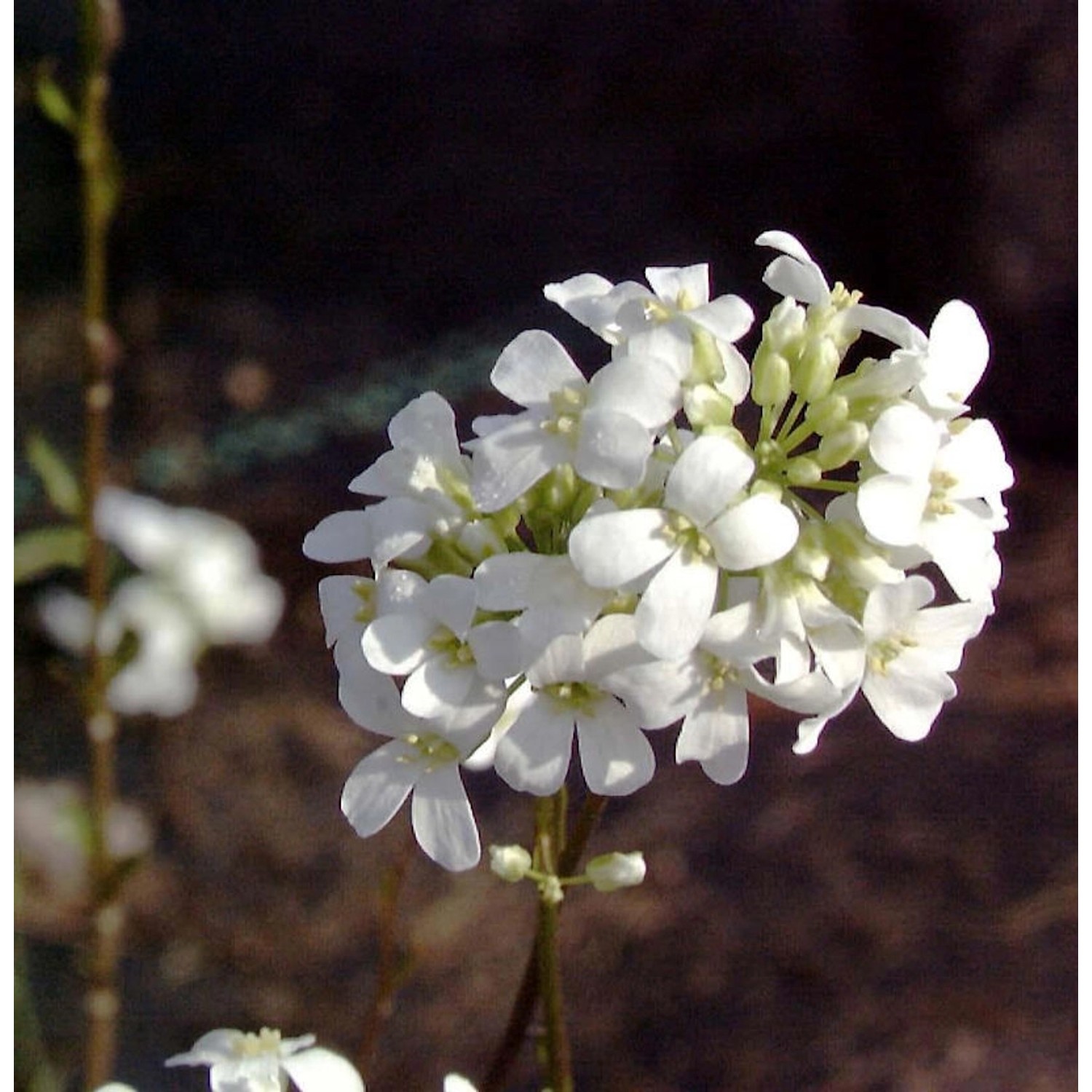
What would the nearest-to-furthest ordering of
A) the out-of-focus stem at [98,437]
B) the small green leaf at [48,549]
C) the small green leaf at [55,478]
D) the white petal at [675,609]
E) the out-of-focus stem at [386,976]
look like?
the white petal at [675,609] → the out-of-focus stem at [386,976] → the out-of-focus stem at [98,437] → the small green leaf at [55,478] → the small green leaf at [48,549]

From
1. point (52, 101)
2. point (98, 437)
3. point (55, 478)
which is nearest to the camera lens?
point (52, 101)

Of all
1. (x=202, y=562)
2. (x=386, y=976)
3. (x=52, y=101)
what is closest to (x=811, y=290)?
(x=386, y=976)

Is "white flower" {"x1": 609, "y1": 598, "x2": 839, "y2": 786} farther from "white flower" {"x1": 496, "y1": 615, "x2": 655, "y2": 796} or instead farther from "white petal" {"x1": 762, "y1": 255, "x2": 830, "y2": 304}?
"white petal" {"x1": 762, "y1": 255, "x2": 830, "y2": 304}

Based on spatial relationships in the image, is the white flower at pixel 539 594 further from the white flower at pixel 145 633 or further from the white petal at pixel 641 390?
the white flower at pixel 145 633

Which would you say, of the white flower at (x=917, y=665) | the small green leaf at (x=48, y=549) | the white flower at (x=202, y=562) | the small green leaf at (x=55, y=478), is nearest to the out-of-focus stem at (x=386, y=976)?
the white flower at (x=917, y=665)

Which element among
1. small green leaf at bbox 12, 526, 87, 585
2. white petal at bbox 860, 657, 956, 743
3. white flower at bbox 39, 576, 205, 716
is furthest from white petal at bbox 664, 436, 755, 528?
white flower at bbox 39, 576, 205, 716

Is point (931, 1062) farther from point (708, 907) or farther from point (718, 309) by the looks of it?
point (718, 309)

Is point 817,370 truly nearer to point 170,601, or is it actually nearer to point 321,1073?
point 321,1073
